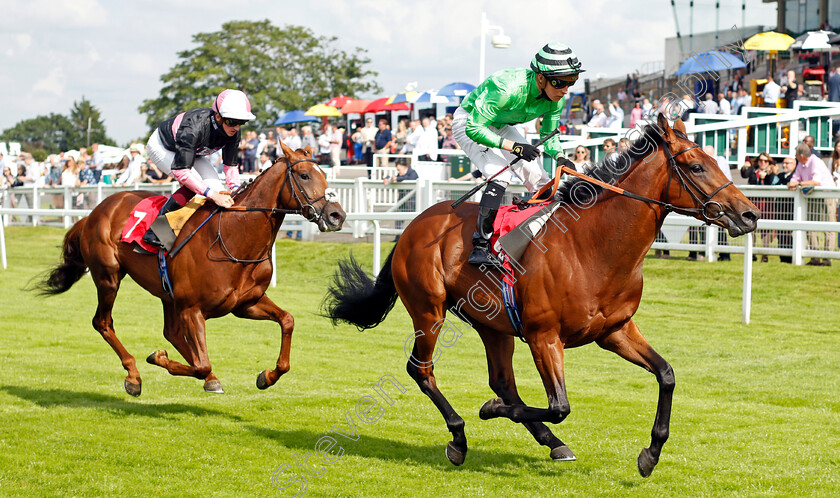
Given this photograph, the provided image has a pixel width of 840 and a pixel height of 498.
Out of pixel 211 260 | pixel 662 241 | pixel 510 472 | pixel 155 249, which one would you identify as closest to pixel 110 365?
pixel 155 249

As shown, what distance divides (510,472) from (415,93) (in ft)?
56.5

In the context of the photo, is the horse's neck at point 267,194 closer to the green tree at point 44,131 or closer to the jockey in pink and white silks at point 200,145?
the jockey in pink and white silks at point 200,145

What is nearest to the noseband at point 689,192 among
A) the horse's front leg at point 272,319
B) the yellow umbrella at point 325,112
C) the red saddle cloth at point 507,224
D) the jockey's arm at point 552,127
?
the red saddle cloth at point 507,224

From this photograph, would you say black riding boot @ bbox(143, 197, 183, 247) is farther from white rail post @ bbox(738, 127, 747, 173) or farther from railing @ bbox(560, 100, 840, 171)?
white rail post @ bbox(738, 127, 747, 173)

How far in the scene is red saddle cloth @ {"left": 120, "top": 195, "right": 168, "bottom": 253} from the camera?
22.2 feet

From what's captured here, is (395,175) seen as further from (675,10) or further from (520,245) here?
(675,10)

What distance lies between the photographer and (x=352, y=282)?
6215mm

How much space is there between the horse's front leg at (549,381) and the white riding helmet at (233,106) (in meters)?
2.71

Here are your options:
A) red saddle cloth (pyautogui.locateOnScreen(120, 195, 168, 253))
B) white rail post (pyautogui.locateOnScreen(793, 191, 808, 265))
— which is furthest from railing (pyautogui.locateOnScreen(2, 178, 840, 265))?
red saddle cloth (pyautogui.locateOnScreen(120, 195, 168, 253))

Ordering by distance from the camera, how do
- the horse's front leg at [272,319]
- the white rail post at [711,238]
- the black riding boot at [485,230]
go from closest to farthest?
1. the black riding boot at [485,230]
2. the horse's front leg at [272,319]
3. the white rail post at [711,238]

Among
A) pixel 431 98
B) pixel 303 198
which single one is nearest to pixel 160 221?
pixel 303 198

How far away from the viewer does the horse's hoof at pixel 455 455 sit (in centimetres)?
504

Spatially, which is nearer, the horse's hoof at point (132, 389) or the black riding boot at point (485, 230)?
the black riding boot at point (485, 230)

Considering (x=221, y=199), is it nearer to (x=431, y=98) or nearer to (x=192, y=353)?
(x=192, y=353)
